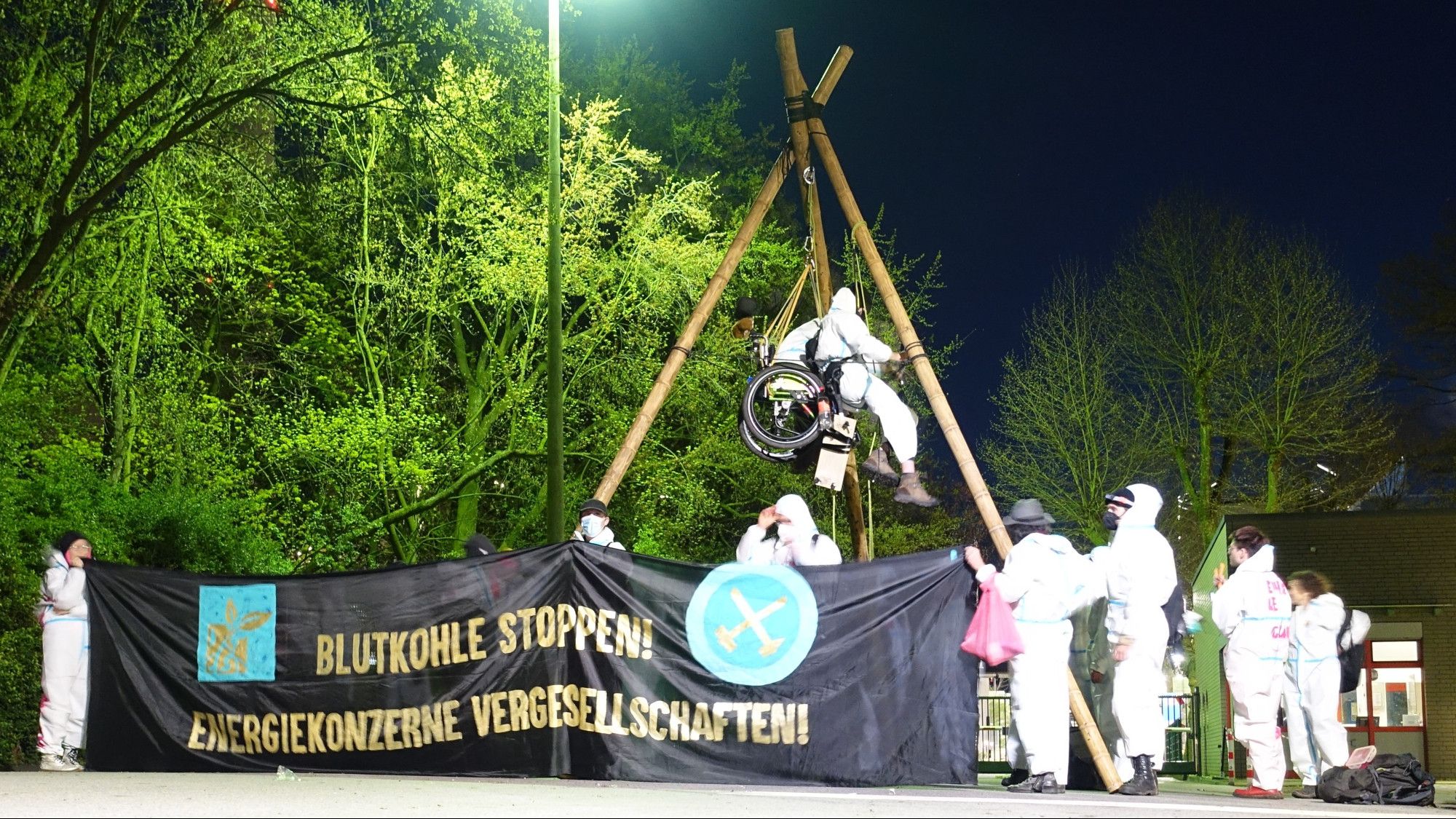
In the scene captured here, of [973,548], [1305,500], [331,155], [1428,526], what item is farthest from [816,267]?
[1305,500]

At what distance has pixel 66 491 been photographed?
16.7 meters

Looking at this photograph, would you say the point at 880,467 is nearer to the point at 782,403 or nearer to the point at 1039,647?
the point at 782,403

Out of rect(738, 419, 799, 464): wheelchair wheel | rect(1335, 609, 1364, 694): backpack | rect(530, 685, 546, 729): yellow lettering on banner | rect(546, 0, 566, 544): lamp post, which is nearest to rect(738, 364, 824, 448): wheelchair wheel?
rect(738, 419, 799, 464): wheelchair wheel

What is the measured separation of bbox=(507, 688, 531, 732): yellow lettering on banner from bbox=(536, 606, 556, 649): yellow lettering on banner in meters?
0.40

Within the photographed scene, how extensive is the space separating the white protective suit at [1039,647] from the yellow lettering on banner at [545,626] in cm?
309

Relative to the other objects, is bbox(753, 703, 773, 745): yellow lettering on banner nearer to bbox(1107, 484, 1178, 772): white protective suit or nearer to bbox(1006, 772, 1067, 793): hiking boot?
bbox(1006, 772, 1067, 793): hiking boot

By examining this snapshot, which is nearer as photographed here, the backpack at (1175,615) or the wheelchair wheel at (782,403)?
the backpack at (1175,615)

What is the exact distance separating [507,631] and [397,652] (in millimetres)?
941

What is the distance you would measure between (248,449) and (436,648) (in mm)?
13633

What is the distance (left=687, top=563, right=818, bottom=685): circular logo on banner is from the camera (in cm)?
1056

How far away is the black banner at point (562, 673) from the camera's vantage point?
10.4 metres

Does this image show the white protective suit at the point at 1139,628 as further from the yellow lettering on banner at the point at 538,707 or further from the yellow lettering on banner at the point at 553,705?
the yellow lettering on banner at the point at 538,707

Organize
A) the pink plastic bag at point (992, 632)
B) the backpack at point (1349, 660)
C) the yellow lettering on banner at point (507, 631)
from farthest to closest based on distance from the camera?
the backpack at point (1349, 660), the yellow lettering on banner at point (507, 631), the pink plastic bag at point (992, 632)

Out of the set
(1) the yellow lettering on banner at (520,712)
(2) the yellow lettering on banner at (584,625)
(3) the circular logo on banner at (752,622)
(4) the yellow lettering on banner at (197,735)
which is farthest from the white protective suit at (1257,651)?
(4) the yellow lettering on banner at (197,735)
